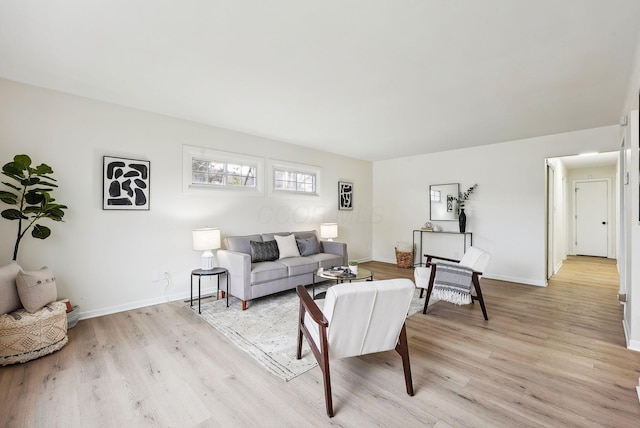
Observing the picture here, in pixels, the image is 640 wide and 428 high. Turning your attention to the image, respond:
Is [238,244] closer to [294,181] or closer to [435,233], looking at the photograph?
[294,181]

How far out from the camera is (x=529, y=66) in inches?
97.5

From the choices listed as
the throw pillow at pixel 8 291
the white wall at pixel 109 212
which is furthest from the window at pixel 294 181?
the throw pillow at pixel 8 291

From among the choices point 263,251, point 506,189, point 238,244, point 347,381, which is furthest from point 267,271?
point 506,189

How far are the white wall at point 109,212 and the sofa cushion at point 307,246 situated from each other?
85cm

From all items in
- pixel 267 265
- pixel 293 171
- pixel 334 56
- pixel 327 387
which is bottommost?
pixel 327 387

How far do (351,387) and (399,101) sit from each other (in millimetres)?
2919

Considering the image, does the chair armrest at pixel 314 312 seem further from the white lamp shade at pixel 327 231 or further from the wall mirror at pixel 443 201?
the wall mirror at pixel 443 201

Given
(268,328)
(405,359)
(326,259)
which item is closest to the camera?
(405,359)

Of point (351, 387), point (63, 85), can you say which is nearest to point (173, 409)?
point (351, 387)

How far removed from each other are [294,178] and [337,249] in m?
1.59

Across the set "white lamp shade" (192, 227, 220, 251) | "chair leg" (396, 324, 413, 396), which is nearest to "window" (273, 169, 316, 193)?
"white lamp shade" (192, 227, 220, 251)

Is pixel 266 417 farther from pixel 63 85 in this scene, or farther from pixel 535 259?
pixel 535 259

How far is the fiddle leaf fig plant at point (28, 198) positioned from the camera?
2.57 meters

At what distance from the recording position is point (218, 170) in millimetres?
4344
